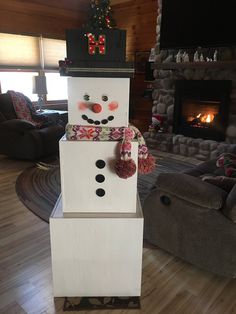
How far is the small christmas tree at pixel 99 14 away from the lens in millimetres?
4754

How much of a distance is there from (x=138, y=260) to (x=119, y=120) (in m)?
0.76

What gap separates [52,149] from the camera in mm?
4051

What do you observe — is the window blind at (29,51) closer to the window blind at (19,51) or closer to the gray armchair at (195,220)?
the window blind at (19,51)

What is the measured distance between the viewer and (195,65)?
3.87 m

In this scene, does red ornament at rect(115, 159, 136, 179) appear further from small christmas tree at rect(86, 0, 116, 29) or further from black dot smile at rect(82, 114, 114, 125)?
small christmas tree at rect(86, 0, 116, 29)

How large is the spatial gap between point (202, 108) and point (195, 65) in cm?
74

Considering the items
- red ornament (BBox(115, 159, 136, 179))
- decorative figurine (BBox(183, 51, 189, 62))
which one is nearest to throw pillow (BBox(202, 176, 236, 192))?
red ornament (BBox(115, 159, 136, 179))

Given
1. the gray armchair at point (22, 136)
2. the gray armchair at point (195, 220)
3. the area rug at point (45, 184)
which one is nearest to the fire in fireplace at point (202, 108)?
the area rug at point (45, 184)

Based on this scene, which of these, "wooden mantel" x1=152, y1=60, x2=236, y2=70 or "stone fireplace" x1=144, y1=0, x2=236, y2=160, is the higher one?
"wooden mantel" x1=152, y1=60, x2=236, y2=70

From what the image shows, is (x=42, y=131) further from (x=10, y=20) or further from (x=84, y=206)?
(x=84, y=206)

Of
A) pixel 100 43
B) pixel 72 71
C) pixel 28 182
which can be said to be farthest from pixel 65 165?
pixel 28 182

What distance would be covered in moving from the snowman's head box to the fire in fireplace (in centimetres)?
309

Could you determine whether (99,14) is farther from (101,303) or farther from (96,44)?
(101,303)

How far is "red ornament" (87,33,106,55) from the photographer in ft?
3.91
